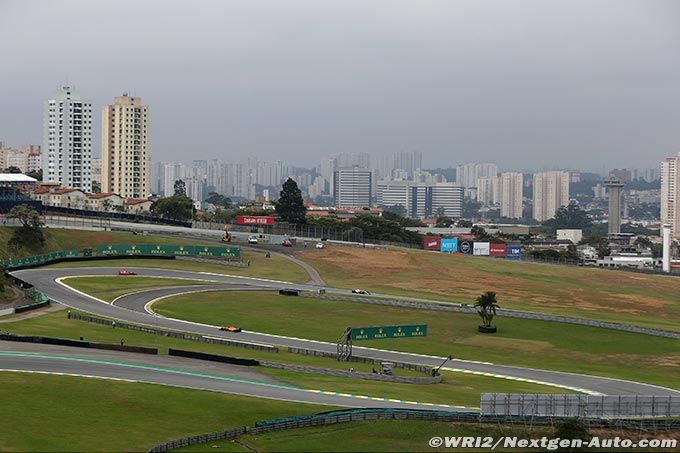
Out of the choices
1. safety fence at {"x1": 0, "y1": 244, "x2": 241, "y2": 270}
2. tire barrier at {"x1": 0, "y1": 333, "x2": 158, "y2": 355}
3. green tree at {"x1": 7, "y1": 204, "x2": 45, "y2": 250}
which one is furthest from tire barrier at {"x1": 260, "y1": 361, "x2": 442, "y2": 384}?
green tree at {"x1": 7, "y1": 204, "x2": 45, "y2": 250}

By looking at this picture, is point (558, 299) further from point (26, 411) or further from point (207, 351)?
point (26, 411)

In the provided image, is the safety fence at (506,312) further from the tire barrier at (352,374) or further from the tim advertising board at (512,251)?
the tim advertising board at (512,251)

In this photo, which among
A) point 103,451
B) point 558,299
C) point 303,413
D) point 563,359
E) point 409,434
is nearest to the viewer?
point 103,451

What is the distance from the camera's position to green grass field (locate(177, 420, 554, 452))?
1930 inches

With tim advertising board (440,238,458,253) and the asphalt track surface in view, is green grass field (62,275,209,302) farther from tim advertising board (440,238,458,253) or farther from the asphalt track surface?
tim advertising board (440,238,458,253)

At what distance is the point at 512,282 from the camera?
137 metres

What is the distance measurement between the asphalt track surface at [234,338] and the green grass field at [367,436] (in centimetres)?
541

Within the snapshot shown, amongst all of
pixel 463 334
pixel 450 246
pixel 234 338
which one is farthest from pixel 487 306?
pixel 450 246

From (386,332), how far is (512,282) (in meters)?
59.7

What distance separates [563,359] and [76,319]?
136 feet

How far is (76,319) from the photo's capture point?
87.6 m

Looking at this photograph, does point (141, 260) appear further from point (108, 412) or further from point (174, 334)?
point (108, 412)

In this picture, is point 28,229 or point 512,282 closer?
point 28,229

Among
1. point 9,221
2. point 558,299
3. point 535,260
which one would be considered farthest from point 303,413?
point 535,260
